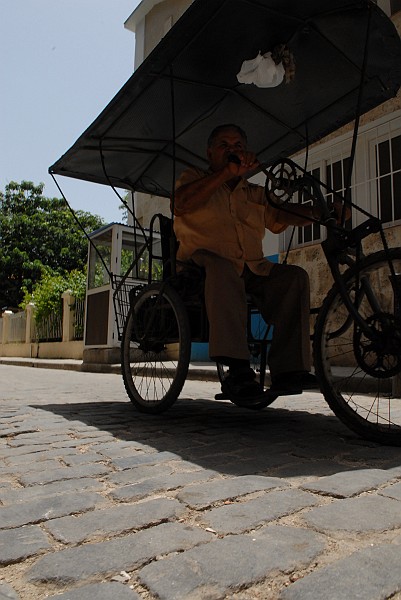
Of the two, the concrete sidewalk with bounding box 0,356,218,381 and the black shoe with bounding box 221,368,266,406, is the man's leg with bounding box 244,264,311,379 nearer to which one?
the black shoe with bounding box 221,368,266,406

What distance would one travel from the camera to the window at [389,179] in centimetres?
776

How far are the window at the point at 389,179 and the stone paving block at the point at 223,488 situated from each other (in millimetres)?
6649

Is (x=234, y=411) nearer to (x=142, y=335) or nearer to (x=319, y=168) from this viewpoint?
(x=142, y=335)

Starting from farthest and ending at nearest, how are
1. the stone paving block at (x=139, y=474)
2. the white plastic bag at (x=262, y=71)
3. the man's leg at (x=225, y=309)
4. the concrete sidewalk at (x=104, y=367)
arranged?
the concrete sidewalk at (x=104, y=367), the white plastic bag at (x=262, y=71), the man's leg at (x=225, y=309), the stone paving block at (x=139, y=474)

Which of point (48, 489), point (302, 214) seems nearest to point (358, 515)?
point (48, 489)

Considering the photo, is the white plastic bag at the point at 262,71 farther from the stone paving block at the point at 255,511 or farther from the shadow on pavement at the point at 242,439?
the stone paving block at the point at 255,511

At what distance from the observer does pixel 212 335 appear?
9.32ft

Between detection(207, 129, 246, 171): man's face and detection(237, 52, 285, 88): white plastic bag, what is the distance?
13.1 inches

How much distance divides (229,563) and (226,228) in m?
2.33

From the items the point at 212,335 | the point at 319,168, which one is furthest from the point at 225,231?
the point at 319,168

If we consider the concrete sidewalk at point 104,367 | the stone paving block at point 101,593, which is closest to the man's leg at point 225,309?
the stone paving block at point 101,593

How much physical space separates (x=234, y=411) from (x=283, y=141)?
2.27m

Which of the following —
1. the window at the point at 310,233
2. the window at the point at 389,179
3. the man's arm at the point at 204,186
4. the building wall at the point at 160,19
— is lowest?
the man's arm at the point at 204,186

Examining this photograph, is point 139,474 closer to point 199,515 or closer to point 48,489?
point 48,489
